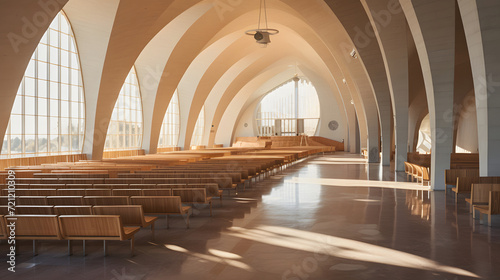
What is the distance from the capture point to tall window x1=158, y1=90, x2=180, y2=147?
33.4 meters

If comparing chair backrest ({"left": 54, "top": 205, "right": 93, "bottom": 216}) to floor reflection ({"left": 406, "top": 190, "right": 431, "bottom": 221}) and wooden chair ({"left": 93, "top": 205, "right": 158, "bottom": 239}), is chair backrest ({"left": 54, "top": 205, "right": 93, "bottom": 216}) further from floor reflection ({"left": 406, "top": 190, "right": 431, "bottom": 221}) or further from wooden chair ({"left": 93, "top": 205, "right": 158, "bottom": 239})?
floor reflection ({"left": 406, "top": 190, "right": 431, "bottom": 221})

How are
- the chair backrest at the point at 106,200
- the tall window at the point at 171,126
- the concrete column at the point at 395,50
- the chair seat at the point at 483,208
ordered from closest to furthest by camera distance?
the chair backrest at the point at 106,200, the chair seat at the point at 483,208, the concrete column at the point at 395,50, the tall window at the point at 171,126

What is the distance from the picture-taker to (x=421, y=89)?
95.2ft

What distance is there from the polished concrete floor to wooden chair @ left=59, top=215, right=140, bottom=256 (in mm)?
277

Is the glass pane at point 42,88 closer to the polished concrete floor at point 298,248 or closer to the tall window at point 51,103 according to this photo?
the tall window at point 51,103

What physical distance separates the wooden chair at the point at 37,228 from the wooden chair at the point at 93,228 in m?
0.12

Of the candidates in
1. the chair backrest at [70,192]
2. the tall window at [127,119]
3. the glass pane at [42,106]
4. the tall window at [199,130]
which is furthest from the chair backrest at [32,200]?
the tall window at [199,130]

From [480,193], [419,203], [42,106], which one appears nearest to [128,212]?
[480,193]

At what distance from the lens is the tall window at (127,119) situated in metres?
26.3

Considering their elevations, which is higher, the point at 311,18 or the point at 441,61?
the point at 311,18

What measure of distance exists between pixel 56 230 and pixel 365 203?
22.1 ft

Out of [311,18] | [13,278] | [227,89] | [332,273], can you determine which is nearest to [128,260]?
[13,278]

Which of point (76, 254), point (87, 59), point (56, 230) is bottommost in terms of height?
point (76, 254)

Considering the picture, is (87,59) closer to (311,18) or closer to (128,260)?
(311,18)
